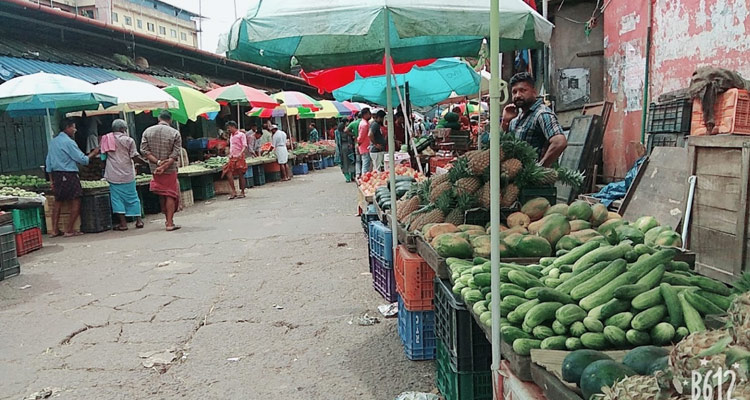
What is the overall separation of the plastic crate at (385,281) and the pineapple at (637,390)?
3877mm

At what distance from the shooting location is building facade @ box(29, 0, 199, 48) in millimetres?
39875

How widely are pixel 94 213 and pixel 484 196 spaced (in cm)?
858

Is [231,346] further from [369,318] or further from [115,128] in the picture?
[115,128]

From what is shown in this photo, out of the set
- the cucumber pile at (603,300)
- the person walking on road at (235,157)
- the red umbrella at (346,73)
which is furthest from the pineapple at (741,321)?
the person walking on road at (235,157)

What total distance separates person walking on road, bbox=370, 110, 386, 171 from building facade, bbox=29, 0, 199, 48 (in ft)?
107

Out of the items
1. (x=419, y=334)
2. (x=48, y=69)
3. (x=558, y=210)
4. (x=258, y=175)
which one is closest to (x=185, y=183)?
(x=48, y=69)

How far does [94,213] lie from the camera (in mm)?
10516

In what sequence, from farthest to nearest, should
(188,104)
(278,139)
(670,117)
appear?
(278,139) < (188,104) < (670,117)

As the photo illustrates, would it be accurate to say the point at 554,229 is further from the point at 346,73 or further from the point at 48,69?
the point at 48,69

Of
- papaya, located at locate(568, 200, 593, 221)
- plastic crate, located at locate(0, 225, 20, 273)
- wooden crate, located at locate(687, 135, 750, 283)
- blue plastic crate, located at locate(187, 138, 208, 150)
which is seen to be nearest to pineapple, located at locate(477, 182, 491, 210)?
papaya, located at locate(568, 200, 593, 221)

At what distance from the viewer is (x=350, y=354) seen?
15.0 feet

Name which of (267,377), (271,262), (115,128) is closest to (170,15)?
(115,128)

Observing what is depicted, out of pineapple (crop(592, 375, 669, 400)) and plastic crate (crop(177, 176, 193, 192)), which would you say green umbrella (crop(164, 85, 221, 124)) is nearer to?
plastic crate (crop(177, 176, 193, 192))

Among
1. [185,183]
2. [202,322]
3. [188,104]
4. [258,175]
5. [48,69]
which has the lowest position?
[202,322]
